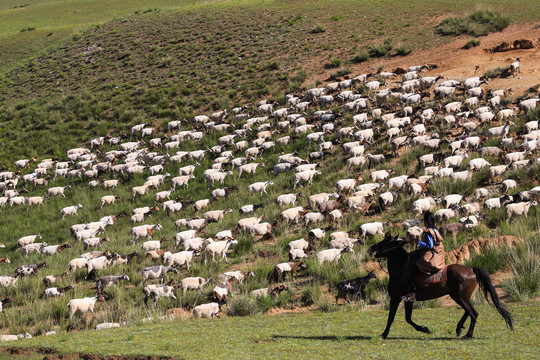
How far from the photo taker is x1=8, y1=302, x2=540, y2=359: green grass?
8648 millimetres

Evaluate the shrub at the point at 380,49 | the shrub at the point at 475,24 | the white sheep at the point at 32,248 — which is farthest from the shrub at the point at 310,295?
the shrub at the point at 475,24

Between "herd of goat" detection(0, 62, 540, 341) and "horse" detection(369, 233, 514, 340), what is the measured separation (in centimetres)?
517

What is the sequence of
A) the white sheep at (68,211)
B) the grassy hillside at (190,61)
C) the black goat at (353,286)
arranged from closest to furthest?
the black goat at (353,286)
the white sheep at (68,211)
the grassy hillside at (190,61)

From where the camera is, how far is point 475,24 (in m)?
46.2

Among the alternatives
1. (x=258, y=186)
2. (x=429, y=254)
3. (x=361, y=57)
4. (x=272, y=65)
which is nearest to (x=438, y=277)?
(x=429, y=254)

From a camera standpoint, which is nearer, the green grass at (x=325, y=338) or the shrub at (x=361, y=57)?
the green grass at (x=325, y=338)

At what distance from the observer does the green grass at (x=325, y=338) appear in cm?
865

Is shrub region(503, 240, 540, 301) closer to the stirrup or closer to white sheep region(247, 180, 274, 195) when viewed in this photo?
the stirrup

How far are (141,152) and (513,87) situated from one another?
2523 cm

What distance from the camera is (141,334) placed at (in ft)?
37.5

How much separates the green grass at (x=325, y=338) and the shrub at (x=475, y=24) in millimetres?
39420

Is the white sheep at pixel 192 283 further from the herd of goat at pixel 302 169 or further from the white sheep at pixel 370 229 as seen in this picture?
the white sheep at pixel 370 229

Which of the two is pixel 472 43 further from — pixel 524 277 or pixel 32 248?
pixel 32 248

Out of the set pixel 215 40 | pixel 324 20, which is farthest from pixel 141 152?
pixel 324 20
